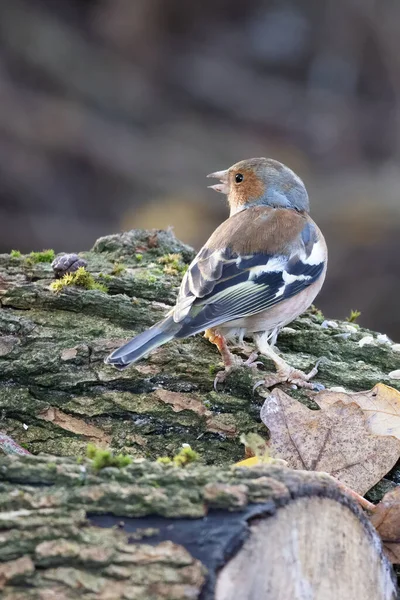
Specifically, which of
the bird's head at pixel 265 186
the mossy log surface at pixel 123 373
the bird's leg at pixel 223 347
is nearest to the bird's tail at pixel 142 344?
the mossy log surface at pixel 123 373

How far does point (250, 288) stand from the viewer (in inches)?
137

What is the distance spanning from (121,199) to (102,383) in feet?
18.8

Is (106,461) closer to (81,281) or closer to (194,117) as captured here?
(81,281)

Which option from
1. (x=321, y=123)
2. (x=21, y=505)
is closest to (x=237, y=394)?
(x=21, y=505)

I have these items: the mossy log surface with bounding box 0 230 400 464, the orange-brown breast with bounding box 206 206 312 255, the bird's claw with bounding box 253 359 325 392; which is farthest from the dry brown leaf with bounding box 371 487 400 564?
the orange-brown breast with bounding box 206 206 312 255

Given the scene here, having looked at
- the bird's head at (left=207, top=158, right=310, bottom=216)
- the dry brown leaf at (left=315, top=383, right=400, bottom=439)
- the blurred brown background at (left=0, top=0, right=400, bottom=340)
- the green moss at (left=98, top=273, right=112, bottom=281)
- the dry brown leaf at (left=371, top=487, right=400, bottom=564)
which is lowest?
the dry brown leaf at (left=371, top=487, right=400, bottom=564)

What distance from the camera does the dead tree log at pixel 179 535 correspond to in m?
1.72

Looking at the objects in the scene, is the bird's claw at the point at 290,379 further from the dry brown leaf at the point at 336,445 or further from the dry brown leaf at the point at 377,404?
the dry brown leaf at the point at 336,445

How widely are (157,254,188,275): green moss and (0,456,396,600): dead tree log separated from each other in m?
2.08

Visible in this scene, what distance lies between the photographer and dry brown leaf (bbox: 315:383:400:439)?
2857 millimetres

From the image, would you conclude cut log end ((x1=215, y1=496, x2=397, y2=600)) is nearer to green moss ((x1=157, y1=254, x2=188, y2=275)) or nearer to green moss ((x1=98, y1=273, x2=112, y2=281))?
green moss ((x1=98, y1=273, x2=112, y2=281))

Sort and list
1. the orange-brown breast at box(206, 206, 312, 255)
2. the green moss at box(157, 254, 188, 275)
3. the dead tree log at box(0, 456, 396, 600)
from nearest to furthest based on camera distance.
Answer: the dead tree log at box(0, 456, 396, 600) < the orange-brown breast at box(206, 206, 312, 255) < the green moss at box(157, 254, 188, 275)

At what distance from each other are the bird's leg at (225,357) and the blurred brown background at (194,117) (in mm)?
4518

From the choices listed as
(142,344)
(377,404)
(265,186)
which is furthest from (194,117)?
(377,404)
